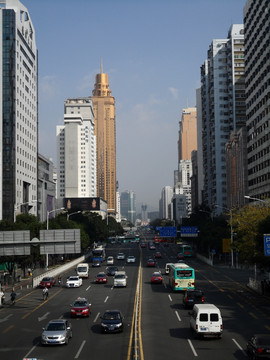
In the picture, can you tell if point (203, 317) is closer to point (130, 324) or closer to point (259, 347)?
point (259, 347)

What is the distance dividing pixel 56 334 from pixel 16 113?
104 metres

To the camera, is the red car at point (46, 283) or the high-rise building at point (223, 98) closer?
the red car at point (46, 283)

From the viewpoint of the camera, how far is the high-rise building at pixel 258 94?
11344 cm

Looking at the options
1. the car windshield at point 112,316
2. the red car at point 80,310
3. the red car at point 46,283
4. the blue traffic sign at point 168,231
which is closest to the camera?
the car windshield at point 112,316

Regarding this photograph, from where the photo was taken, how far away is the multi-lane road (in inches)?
1107

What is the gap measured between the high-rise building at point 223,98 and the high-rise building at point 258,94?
147ft

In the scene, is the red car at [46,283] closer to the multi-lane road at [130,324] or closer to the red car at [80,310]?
the multi-lane road at [130,324]

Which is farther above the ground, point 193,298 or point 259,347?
point 259,347

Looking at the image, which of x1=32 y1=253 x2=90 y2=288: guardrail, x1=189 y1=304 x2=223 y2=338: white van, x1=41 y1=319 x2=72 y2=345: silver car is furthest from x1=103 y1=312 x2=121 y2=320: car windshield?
x1=32 y1=253 x2=90 y2=288: guardrail

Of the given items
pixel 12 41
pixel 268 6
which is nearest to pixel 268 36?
pixel 268 6

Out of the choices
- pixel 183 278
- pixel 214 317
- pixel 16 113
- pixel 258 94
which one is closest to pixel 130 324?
pixel 214 317

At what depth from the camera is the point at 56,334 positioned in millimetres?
30375

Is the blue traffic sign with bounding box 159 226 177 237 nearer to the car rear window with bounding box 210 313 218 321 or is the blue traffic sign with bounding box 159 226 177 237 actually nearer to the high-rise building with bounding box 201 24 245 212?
the high-rise building with bounding box 201 24 245 212

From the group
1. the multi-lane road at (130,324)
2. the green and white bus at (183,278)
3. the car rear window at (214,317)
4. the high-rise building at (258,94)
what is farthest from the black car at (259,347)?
the high-rise building at (258,94)
